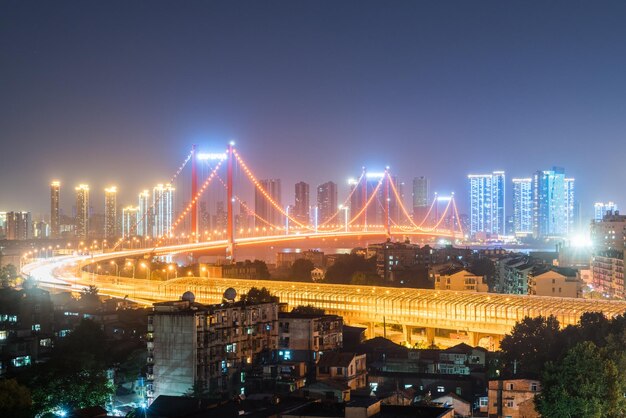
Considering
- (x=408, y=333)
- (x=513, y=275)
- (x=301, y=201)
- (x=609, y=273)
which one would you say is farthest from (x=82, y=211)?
(x=408, y=333)

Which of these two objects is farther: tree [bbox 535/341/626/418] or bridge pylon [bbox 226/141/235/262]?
bridge pylon [bbox 226/141/235/262]

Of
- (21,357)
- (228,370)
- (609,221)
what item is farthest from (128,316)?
(609,221)

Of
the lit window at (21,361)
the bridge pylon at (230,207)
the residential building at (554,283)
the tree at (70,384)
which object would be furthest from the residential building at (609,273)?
the tree at (70,384)

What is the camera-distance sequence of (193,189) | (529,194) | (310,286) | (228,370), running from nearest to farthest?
(228,370)
(310,286)
(193,189)
(529,194)

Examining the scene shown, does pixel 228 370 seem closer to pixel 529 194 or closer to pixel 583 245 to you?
pixel 583 245

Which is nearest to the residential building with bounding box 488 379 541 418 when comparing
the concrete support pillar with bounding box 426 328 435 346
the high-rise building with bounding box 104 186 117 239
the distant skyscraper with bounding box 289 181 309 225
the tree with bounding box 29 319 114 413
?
the tree with bounding box 29 319 114 413

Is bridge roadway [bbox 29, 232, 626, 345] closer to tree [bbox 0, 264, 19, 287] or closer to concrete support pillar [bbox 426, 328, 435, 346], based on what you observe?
concrete support pillar [bbox 426, 328, 435, 346]
